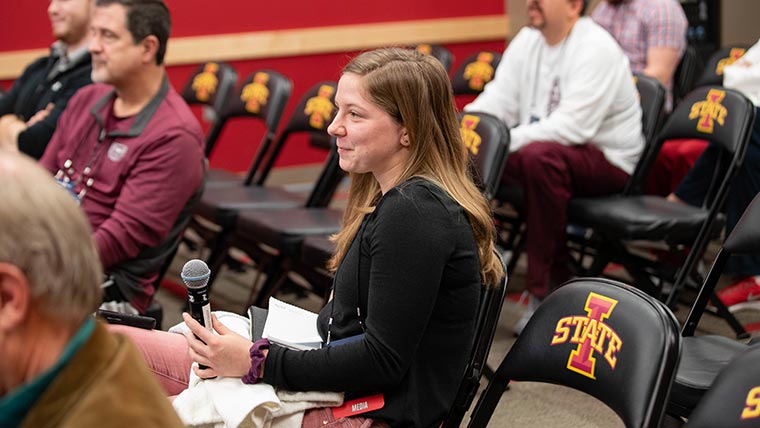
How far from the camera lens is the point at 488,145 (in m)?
3.55

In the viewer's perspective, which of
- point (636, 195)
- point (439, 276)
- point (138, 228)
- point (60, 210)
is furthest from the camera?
point (636, 195)

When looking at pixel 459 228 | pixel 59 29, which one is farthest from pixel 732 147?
pixel 59 29

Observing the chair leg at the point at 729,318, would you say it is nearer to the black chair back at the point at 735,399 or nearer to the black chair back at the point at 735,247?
the black chair back at the point at 735,247

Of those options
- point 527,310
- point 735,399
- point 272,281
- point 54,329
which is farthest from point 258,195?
point 54,329

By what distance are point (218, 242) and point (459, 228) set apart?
97.3 inches

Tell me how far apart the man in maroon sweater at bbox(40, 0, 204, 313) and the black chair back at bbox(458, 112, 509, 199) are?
958 mm

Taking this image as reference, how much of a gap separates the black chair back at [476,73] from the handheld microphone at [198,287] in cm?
401

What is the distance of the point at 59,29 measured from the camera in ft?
13.9

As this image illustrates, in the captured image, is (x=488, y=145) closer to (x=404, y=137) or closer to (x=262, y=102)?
(x=404, y=137)

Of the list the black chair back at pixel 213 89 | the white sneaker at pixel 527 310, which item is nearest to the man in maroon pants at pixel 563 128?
the white sneaker at pixel 527 310

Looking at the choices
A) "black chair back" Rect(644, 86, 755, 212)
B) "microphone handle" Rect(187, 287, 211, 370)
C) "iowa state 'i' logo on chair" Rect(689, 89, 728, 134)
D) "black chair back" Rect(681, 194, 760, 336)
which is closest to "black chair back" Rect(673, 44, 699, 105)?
"black chair back" Rect(644, 86, 755, 212)

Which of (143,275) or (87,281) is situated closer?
(87,281)

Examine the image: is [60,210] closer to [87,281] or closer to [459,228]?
[87,281]

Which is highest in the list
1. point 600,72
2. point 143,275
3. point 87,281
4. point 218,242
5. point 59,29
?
point 87,281
